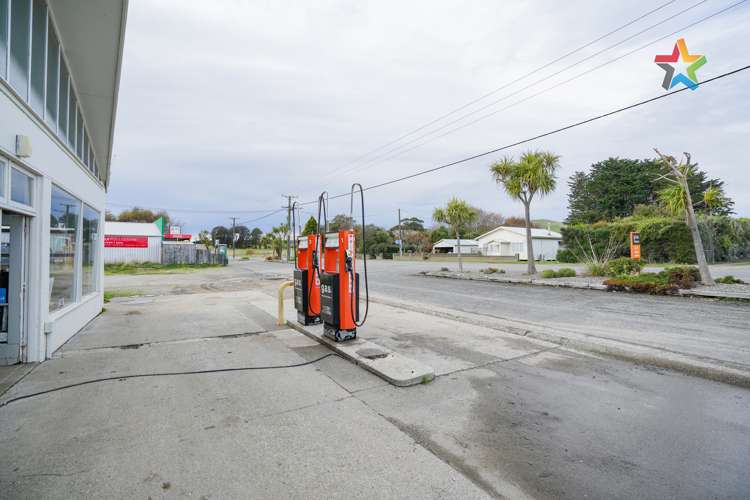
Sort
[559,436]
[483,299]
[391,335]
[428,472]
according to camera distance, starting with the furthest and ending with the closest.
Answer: [483,299] → [391,335] → [559,436] → [428,472]

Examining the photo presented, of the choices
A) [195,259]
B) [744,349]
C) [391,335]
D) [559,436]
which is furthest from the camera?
[195,259]

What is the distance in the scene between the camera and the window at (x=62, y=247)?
603 centimetres

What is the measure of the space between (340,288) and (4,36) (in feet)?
16.8

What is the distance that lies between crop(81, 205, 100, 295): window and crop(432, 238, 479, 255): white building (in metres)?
54.7

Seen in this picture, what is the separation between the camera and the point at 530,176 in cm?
1788

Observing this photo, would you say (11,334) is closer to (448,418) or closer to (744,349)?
(448,418)

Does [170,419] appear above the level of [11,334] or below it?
below

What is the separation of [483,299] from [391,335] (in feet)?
19.1

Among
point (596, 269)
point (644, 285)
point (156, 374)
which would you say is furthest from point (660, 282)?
point (156, 374)

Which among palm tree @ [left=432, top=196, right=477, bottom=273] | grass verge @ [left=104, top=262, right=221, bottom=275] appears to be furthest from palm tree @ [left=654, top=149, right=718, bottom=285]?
grass verge @ [left=104, top=262, right=221, bottom=275]

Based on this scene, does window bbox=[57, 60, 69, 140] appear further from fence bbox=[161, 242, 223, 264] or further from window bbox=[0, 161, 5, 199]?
fence bbox=[161, 242, 223, 264]

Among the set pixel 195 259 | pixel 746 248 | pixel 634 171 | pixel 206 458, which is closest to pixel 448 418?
pixel 206 458

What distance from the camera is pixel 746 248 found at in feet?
88.3

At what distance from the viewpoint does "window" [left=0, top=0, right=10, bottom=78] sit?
14.4 ft
